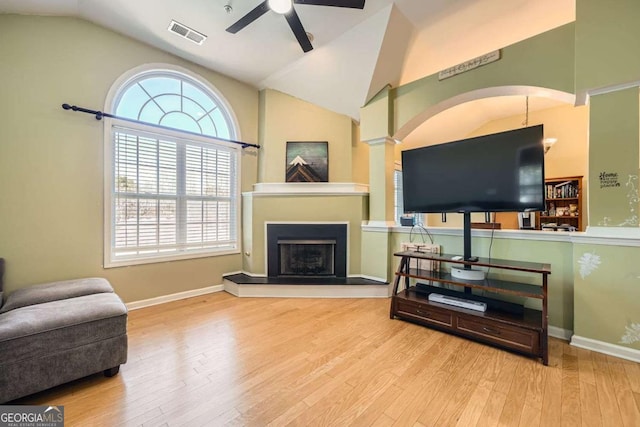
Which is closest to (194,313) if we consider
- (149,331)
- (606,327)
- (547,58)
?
(149,331)

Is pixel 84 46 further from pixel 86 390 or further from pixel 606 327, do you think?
pixel 606 327

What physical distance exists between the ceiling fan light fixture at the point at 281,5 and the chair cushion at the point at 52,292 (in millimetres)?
2915

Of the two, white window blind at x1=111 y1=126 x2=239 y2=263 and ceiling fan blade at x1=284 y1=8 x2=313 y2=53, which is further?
white window blind at x1=111 y1=126 x2=239 y2=263

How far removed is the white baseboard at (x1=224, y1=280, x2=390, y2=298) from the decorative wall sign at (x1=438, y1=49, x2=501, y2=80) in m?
2.75

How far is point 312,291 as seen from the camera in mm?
3609

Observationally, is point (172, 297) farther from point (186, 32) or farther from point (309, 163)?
point (186, 32)

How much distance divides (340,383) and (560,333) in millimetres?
2213

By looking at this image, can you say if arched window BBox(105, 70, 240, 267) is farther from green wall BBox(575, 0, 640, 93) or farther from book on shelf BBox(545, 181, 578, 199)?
book on shelf BBox(545, 181, 578, 199)

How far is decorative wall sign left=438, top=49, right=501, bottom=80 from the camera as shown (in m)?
2.76

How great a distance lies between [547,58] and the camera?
8.14 feet

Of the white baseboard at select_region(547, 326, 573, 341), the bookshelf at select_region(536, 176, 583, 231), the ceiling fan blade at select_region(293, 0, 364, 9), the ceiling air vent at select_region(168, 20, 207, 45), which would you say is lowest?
the white baseboard at select_region(547, 326, 573, 341)

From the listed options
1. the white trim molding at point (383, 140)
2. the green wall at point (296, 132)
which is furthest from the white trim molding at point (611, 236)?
the green wall at point (296, 132)

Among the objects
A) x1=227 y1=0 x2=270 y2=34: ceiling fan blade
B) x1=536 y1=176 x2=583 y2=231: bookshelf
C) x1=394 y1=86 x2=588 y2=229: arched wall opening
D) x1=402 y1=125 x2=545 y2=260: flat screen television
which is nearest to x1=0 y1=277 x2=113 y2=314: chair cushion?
x1=227 y1=0 x2=270 y2=34: ceiling fan blade

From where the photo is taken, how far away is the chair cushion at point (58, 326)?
5.17ft
